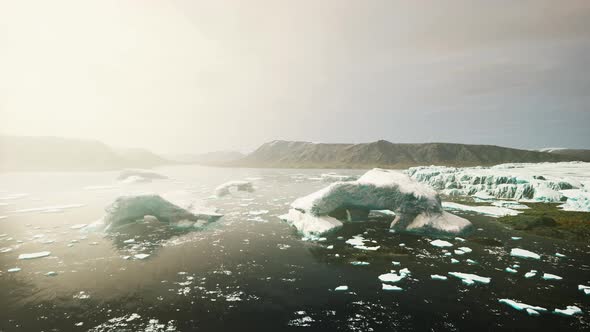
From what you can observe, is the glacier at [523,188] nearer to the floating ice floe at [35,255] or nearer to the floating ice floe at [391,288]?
the floating ice floe at [391,288]

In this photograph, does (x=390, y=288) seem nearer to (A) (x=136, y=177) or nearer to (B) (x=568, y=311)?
(B) (x=568, y=311)

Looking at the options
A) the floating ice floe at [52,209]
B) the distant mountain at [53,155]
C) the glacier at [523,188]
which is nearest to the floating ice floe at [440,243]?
the glacier at [523,188]

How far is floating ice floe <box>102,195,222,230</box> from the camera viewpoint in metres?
19.2

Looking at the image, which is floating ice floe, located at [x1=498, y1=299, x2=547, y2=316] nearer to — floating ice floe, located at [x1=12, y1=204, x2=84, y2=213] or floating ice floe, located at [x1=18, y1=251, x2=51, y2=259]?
floating ice floe, located at [x1=18, y1=251, x2=51, y2=259]

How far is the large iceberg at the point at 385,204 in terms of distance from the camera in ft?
57.8

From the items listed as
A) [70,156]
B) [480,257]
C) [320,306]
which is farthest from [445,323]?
[70,156]

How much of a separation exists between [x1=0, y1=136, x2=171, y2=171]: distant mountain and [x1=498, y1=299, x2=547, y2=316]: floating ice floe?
15734cm

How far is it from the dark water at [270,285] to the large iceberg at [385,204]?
1.37m

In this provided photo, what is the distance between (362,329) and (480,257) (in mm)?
9079

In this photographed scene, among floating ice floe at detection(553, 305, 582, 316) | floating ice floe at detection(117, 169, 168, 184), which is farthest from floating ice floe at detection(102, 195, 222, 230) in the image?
floating ice floe at detection(117, 169, 168, 184)

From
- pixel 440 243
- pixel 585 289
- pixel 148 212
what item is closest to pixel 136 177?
pixel 148 212

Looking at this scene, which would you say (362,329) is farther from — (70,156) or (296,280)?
(70,156)

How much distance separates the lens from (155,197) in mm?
19656

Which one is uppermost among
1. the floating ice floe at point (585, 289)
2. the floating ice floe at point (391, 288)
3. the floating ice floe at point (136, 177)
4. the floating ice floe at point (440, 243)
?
the floating ice floe at point (136, 177)
